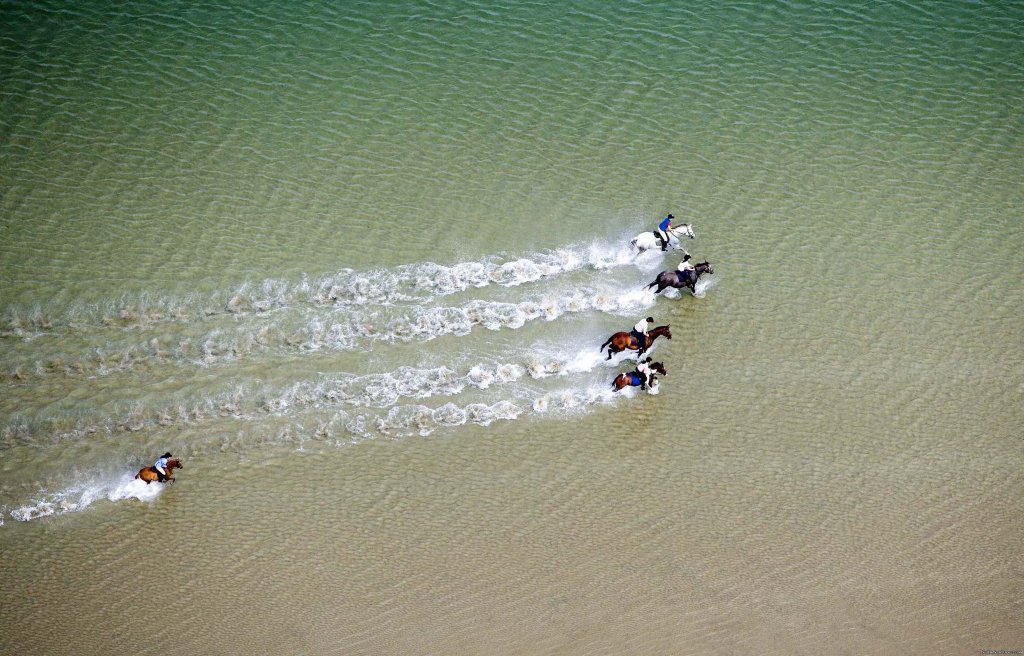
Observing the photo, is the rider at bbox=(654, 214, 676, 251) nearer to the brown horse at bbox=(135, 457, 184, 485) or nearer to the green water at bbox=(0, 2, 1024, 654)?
the green water at bbox=(0, 2, 1024, 654)

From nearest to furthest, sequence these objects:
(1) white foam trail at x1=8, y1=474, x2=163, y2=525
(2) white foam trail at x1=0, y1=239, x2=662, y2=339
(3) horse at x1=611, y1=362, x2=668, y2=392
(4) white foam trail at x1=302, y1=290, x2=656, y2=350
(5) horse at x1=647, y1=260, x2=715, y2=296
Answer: (1) white foam trail at x1=8, y1=474, x2=163, y2=525 → (3) horse at x1=611, y1=362, x2=668, y2=392 → (2) white foam trail at x1=0, y1=239, x2=662, y2=339 → (4) white foam trail at x1=302, y1=290, x2=656, y2=350 → (5) horse at x1=647, y1=260, x2=715, y2=296

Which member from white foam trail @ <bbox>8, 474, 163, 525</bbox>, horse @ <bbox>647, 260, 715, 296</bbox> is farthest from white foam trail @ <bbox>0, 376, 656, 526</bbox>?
horse @ <bbox>647, 260, 715, 296</bbox>

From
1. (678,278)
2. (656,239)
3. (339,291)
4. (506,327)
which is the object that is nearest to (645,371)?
(678,278)

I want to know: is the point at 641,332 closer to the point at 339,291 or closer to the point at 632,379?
the point at 632,379

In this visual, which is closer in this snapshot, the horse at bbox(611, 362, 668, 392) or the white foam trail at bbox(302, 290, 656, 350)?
the horse at bbox(611, 362, 668, 392)

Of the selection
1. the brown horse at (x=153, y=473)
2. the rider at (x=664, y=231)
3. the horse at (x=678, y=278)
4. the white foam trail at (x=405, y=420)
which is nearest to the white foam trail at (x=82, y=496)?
the white foam trail at (x=405, y=420)

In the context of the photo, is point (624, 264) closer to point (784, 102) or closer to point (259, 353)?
point (784, 102)

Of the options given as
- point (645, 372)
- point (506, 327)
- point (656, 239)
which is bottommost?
point (645, 372)
